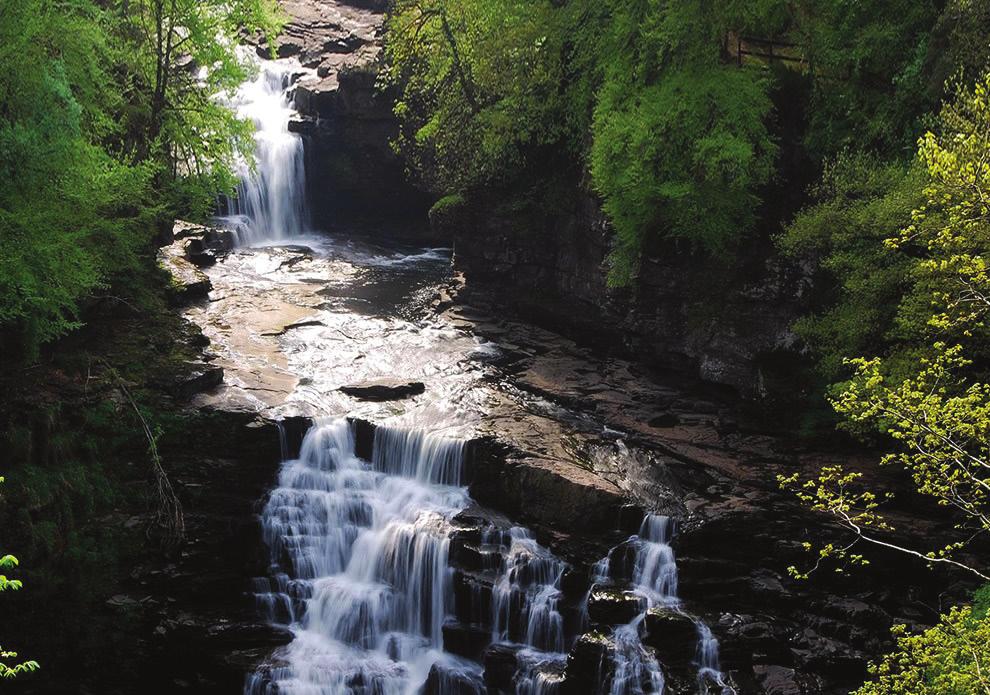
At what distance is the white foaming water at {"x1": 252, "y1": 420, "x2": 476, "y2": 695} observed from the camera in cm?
1827

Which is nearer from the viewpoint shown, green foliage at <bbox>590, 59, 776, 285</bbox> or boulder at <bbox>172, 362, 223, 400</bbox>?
green foliage at <bbox>590, 59, 776, 285</bbox>

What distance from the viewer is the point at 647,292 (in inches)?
992

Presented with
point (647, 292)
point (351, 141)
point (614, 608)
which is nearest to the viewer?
point (614, 608)

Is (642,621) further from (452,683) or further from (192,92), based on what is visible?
(192,92)

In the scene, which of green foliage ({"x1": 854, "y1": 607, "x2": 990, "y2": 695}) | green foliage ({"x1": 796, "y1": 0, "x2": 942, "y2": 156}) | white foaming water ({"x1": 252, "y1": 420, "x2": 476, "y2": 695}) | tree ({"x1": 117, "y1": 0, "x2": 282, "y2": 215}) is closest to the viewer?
green foliage ({"x1": 854, "y1": 607, "x2": 990, "y2": 695})

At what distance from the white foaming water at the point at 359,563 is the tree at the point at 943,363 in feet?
26.8

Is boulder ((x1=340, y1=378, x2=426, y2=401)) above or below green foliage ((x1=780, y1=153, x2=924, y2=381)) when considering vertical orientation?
below

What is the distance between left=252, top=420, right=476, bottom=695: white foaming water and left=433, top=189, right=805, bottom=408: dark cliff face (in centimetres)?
773

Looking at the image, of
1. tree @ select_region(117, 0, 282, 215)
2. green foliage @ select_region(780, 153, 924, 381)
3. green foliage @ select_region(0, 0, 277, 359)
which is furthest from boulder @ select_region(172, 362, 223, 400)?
green foliage @ select_region(780, 153, 924, 381)

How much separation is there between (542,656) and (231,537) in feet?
Answer: 24.8

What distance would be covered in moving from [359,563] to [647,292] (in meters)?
11.2

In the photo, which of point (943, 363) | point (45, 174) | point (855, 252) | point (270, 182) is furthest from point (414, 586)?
point (270, 182)

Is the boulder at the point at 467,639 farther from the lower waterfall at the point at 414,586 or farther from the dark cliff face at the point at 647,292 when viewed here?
the dark cliff face at the point at 647,292

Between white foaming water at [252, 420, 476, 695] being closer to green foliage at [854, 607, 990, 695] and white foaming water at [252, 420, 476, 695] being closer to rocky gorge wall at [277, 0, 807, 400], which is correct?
rocky gorge wall at [277, 0, 807, 400]
